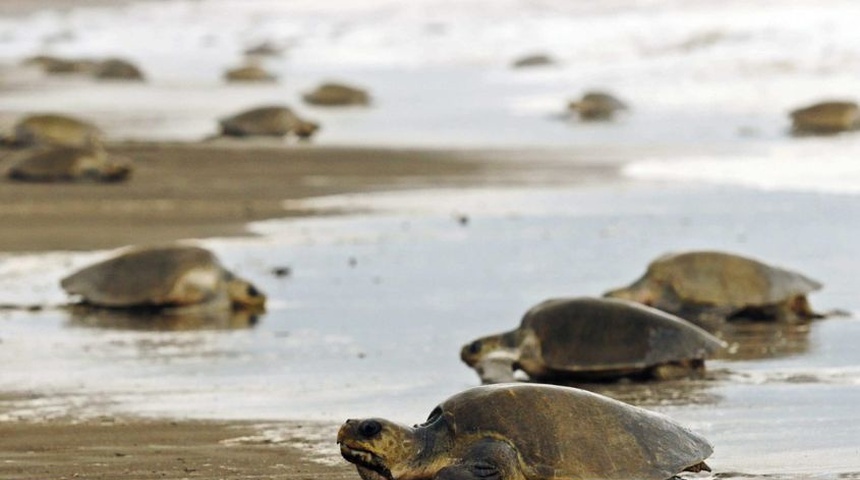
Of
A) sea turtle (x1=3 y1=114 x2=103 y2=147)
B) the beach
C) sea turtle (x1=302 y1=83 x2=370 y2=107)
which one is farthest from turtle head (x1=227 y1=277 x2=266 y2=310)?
sea turtle (x1=302 y1=83 x2=370 y2=107)

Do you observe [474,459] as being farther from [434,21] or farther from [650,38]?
[434,21]

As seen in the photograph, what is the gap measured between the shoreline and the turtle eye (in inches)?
277

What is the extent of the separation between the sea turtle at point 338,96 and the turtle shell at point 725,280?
1776 centimetres

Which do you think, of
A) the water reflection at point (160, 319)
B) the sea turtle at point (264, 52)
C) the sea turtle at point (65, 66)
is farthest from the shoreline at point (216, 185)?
the sea turtle at point (264, 52)

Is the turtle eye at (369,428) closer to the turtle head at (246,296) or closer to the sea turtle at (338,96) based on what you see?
the turtle head at (246,296)

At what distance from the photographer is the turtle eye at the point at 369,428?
16.3 feet

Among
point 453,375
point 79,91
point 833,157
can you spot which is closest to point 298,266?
point 453,375

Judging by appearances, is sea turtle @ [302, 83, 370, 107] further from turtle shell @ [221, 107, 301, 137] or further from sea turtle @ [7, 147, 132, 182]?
sea turtle @ [7, 147, 132, 182]

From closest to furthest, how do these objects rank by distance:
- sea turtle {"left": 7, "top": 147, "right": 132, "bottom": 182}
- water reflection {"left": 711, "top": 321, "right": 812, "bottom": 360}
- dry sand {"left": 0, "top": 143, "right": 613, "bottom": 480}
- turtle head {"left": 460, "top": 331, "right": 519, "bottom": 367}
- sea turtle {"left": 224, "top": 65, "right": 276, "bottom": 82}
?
dry sand {"left": 0, "top": 143, "right": 613, "bottom": 480}, turtle head {"left": 460, "top": 331, "right": 519, "bottom": 367}, water reflection {"left": 711, "top": 321, "right": 812, "bottom": 360}, sea turtle {"left": 7, "top": 147, "right": 132, "bottom": 182}, sea turtle {"left": 224, "top": 65, "right": 276, "bottom": 82}

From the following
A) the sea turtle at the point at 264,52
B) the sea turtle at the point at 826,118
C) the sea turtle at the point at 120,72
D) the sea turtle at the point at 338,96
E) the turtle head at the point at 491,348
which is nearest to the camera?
the turtle head at the point at 491,348

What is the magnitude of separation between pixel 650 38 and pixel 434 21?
685 inches

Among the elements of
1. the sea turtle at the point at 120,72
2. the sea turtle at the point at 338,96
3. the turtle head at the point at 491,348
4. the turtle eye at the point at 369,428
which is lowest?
the turtle eye at the point at 369,428

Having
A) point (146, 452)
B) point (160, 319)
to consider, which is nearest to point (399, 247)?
point (160, 319)

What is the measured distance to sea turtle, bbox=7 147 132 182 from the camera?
15844 millimetres
